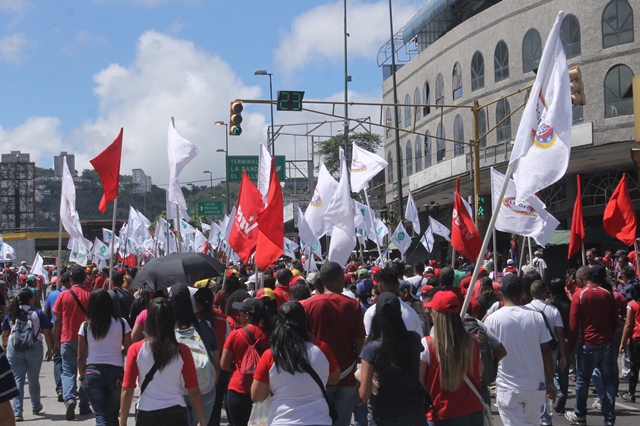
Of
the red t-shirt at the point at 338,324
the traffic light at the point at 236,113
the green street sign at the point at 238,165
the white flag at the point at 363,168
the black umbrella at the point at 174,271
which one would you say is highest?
the green street sign at the point at 238,165

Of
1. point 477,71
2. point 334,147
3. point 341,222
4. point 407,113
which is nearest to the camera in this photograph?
point 341,222

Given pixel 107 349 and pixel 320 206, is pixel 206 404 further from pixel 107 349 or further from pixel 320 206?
pixel 320 206

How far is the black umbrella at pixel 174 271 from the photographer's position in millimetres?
10141

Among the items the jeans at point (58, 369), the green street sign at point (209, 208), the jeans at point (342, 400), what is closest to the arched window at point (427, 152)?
the green street sign at point (209, 208)

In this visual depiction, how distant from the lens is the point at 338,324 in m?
7.15

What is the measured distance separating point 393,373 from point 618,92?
2664cm

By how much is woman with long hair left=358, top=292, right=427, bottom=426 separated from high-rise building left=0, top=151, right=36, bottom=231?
300 feet

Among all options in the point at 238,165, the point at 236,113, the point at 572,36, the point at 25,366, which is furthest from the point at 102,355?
the point at 238,165

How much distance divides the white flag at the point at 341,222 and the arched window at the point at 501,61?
2221cm

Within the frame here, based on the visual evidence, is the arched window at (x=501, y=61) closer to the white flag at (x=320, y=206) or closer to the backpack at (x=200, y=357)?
the white flag at (x=320, y=206)

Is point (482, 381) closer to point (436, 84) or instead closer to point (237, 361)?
point (237, 361)

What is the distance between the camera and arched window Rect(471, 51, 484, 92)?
3644 centimetres

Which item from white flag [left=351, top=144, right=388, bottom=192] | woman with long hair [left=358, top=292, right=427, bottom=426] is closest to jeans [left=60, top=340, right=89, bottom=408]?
woman with long hair [left=358, top=292, right=427, bottom=426]

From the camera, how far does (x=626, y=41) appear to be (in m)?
29.6
